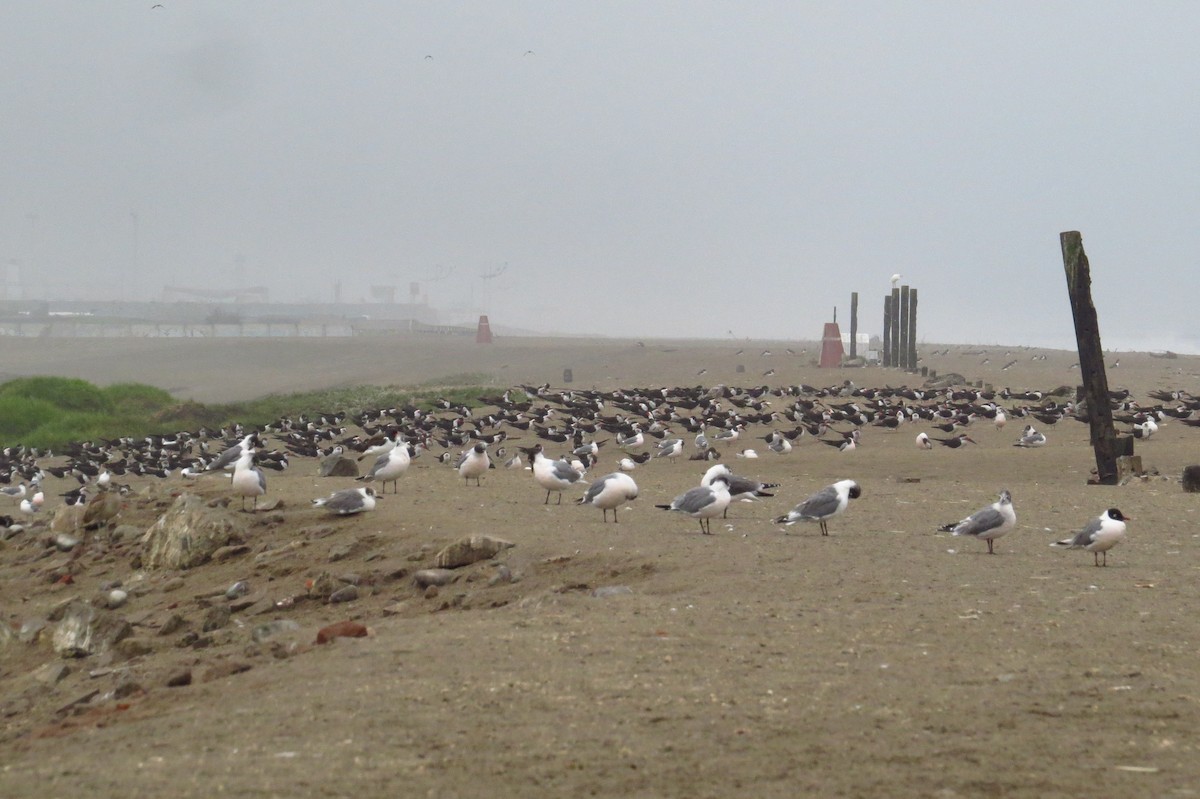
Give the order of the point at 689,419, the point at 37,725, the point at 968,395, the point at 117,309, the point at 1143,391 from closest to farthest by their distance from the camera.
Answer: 1. the point at 37,725
2. the point at 689,419
3. the point at 968,395
4. the point at 1143,391
5. the point at 117,309

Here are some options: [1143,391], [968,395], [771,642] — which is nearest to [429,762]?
[771,642]

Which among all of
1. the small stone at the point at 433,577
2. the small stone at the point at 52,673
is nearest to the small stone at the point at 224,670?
the small stone at the point at 52,673

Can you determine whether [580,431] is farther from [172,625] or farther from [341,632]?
[341,632]

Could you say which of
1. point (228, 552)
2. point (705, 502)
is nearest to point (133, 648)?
point (228, 552)

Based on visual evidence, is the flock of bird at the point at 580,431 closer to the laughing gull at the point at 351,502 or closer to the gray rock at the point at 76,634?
the laughing gull at the point at 351,502

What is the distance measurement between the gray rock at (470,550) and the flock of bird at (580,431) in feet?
18.2

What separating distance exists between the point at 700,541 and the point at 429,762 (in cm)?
626

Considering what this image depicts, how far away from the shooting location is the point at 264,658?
8383mm

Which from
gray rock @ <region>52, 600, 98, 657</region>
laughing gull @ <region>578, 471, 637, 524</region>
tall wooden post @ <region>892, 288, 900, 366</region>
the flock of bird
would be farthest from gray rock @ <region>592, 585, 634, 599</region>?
tall wooden post @ <region>892, 288, 900, 366</region>

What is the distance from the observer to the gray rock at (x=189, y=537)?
13.6 metres

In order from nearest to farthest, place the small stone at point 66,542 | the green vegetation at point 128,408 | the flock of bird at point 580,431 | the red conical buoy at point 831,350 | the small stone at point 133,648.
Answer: the small stone at point 133,648, the small stone at point 66,542, the flock of bird at point 580,431, the green vegetation at point 128,408, the red conical buoy at point 831,350

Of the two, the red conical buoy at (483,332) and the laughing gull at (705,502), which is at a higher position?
the red conical buoy at (483,332)

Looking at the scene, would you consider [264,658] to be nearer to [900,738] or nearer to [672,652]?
→ [672,652]

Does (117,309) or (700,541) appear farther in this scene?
(117,309)
